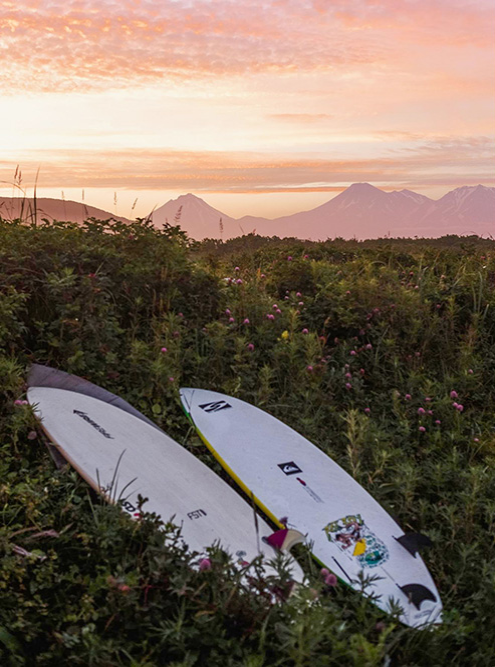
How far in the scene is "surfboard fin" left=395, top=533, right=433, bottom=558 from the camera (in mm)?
2953

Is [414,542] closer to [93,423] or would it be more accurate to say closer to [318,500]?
[318,500]

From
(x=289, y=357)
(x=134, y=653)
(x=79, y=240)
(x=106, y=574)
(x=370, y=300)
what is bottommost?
(x=134, y=653)

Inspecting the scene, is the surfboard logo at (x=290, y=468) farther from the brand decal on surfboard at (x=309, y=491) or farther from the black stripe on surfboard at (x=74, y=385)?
the black stripe on surfboard at (x=74, y=385)

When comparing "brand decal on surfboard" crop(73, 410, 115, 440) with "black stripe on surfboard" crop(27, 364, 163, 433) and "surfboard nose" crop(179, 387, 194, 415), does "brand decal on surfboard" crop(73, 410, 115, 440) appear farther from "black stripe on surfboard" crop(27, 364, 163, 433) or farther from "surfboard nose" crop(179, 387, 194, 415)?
"surfboard nose" crop(179, 387, 194, 415)

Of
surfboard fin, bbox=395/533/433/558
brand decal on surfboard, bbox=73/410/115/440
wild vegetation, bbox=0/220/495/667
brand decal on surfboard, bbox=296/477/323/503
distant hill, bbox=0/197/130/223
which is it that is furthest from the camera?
distant hill, bbox=0/197/130/223

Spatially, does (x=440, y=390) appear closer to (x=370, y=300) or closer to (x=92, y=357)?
(x=370, y=300)

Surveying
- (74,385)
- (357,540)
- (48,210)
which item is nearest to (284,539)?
(357,540)

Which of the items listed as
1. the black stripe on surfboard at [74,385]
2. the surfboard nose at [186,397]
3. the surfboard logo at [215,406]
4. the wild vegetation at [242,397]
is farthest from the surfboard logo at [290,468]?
the black stripe on surfboard at [74,385]

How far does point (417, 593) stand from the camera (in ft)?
8.95

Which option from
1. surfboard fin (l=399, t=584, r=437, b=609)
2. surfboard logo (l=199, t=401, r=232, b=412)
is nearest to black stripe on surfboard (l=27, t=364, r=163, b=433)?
surfboard logo (l=199, t=401, r=232, b=412)

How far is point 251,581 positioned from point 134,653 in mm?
509

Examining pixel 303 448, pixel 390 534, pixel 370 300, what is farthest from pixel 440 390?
pixel 390 534

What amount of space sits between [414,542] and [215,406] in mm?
1550

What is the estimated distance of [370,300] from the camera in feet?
18.0
